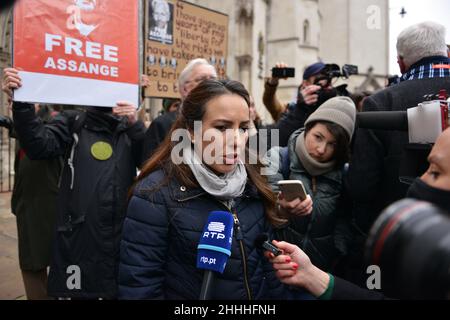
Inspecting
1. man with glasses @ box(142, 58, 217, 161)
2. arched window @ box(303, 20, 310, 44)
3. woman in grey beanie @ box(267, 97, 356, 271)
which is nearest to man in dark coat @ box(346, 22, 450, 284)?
woman in grey beanie @ box(267, 97, 356, 271)

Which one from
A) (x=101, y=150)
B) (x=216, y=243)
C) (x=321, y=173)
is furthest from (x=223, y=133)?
(x=101, y=150)

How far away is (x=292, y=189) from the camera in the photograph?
63.4 inches

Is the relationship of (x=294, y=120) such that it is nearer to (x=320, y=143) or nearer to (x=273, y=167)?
(x=320, y=143)

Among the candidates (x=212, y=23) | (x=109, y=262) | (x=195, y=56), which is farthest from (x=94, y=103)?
(x=212, y=23)

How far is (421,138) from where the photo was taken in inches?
56.0

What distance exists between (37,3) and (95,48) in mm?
428

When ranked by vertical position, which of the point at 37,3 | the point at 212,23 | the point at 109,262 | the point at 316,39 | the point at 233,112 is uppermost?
the point at 316,39

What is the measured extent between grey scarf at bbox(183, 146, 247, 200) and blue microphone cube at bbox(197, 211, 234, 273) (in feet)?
0.47

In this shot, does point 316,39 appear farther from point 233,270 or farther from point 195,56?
point 233,270

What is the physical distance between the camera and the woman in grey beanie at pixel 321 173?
2.19m

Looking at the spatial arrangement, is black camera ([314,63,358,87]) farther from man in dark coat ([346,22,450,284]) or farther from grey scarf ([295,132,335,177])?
grey scarf ([295,132,335,177])

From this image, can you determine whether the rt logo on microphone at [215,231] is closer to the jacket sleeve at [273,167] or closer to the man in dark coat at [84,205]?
the jacket sleeve at [273,167]

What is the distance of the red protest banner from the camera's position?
7.82 ft
